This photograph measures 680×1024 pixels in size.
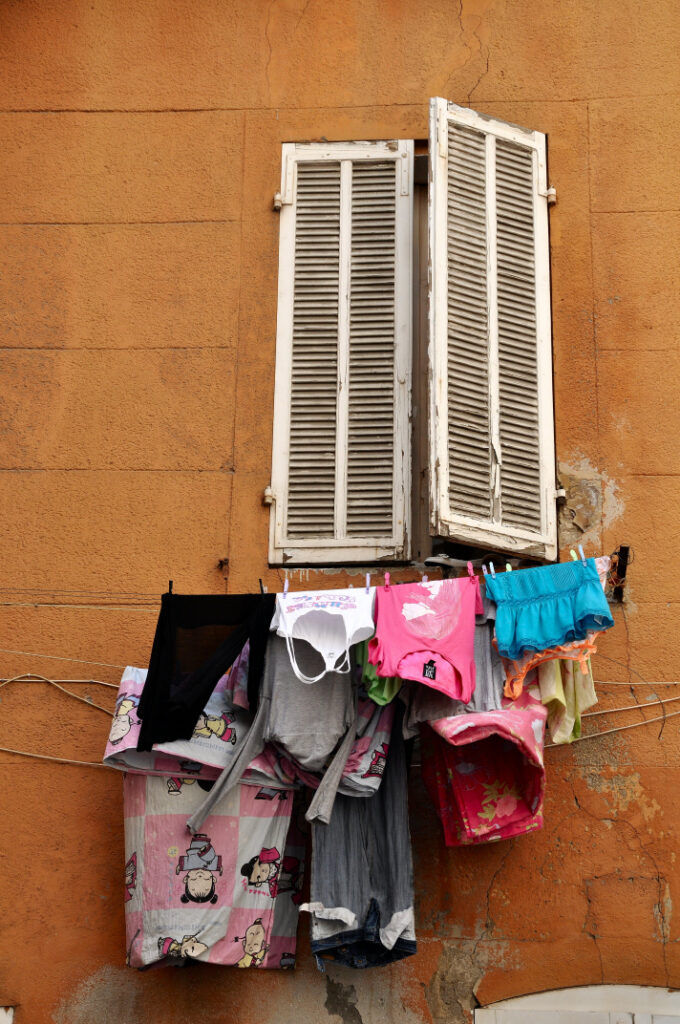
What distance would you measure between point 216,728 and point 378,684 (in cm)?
67

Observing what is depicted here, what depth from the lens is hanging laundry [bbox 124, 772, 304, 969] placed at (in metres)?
5.01

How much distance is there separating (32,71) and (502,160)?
2.55 meters

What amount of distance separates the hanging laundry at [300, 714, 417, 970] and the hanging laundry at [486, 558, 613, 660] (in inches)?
23.7

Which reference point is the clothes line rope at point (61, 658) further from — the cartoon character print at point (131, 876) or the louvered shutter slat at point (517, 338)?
the louvered shutter slat at point (517, 338)

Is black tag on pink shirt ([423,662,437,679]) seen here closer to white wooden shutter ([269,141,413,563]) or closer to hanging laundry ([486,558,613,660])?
hanging laundry ([486,558,613,660])

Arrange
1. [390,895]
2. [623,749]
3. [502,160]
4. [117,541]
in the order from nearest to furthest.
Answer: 1. [390,895]
2. [623,749]
3. [117,541]
4. [502,160]

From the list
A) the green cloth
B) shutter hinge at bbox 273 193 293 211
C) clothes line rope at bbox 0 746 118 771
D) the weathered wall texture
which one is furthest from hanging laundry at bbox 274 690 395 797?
shutter hinge at bbox 273 193 293 211

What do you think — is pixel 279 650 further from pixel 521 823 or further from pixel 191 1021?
pixel 191 1021

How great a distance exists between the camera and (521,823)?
16.8 ft

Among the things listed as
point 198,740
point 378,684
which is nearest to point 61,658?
point 198,740

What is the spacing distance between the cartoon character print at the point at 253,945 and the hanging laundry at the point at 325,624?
0.99 meters

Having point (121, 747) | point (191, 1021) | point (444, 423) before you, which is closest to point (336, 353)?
point (444, 423)

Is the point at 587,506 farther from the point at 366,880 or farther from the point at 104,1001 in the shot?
the point at 104,1001

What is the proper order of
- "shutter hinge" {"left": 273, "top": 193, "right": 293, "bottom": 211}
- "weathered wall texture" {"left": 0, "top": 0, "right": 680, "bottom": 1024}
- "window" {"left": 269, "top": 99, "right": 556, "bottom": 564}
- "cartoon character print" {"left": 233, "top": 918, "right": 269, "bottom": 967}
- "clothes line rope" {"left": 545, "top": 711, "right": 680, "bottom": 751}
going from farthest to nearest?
"shutter hinge" {"left": 273, "top": 193, "right": 293, "bottom": 211} → "window" {"left": 269, "top": 99, "right": 556, "bottom": 564} → "clothes line rope" {"left": 545, "top": 711, "right": 680, "bottom": 751} → "weathered wall texture" {"left": 0, "top": 0, "right": 680, "bottom": 1024} → "cartoon character print" {"left": 233, "top": 918, "right": 269, "bottom": 967}
